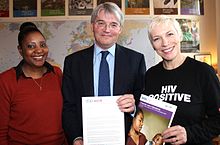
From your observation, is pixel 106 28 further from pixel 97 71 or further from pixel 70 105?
pixel 70 105

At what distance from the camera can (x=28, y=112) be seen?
66.7 inches

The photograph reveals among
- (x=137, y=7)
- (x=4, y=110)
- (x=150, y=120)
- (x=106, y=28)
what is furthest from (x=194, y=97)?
(x=137, y=7)

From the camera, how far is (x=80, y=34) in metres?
3.71

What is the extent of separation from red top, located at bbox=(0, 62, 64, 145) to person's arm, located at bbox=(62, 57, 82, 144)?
0.35 ft

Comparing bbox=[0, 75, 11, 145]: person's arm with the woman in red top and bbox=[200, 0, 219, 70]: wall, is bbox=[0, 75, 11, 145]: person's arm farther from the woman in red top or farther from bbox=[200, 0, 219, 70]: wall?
bbox=[200, 0, 219, 70]: wall

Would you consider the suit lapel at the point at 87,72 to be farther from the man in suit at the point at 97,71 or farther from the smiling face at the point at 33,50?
the smiling face at the point at 33,50

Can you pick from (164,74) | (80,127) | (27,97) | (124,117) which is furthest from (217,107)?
(27,97)

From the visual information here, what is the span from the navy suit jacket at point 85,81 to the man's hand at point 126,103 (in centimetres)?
10

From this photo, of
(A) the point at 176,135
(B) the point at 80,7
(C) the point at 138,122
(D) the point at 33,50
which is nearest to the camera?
(A) the point at 176,135

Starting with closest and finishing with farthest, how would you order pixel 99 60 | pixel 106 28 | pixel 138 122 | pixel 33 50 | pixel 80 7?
pixel 138 122, pixel 106 28, pixel 99 60, pixel 33 50, pixel 80 7

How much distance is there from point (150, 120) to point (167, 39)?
41 centimetres

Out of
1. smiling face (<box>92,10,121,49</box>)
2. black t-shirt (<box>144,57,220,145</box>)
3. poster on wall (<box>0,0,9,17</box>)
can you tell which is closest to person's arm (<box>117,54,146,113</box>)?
black t-shirt (<box>144,57,220,145</box>)

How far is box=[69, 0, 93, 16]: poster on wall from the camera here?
368cm

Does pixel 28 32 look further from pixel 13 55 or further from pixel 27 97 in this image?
pixel 13 55
